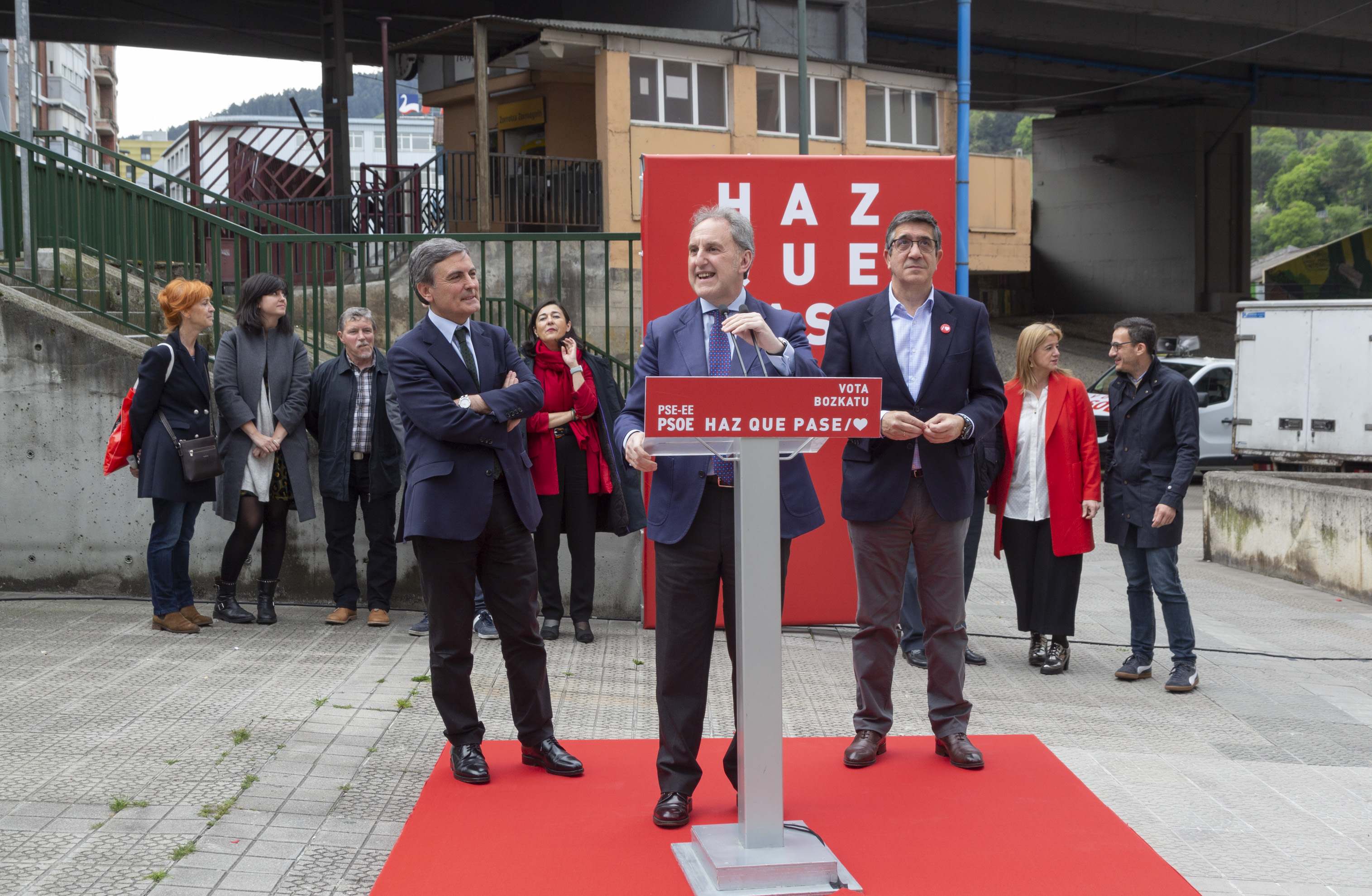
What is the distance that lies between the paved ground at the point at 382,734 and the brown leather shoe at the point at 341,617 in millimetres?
64

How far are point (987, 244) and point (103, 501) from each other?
80.0 ft

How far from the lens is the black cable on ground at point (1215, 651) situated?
6.71 meters

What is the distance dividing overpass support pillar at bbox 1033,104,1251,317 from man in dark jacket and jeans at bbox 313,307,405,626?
3506 cm

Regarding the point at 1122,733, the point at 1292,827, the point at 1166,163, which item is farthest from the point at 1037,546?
the point at 1166,163

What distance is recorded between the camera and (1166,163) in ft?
121

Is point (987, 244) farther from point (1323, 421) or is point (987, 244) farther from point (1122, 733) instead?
point (1122, 733)

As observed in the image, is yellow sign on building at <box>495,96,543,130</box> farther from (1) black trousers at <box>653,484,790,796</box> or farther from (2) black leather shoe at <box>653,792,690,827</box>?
(2) black leather shoe at <box>653,792,690,827</box>

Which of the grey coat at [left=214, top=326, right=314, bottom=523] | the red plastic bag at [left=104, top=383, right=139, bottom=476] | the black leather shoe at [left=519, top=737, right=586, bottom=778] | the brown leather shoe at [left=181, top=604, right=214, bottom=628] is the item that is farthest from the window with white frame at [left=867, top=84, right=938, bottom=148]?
the black leather shoe at [left=519, top=737, right=586, bottom=778]

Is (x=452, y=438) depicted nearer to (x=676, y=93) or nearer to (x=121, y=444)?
(x=121, y=444)

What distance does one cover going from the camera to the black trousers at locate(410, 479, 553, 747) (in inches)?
166

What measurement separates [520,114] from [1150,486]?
20152 millimetres

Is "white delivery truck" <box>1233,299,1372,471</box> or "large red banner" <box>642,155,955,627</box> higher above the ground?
"large red banner" <box>642,155,955,627</box>

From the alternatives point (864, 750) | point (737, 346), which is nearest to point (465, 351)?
point (737, 346)

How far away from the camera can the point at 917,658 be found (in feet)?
20.0
